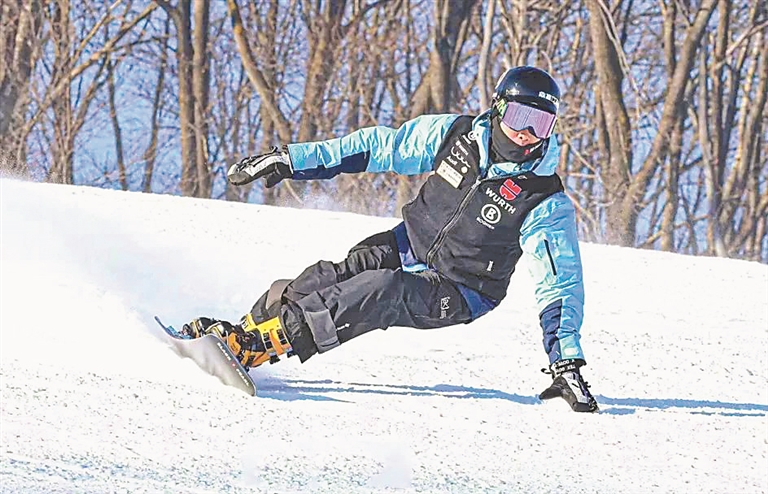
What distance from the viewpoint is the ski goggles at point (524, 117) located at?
4.11 m

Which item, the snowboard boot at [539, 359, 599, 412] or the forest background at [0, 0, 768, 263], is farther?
the forest background at [0, 0, 768, 263]

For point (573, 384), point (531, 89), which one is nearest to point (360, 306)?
point (573, 384)

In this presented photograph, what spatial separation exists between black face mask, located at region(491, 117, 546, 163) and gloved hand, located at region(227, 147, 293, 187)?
670 millimetres

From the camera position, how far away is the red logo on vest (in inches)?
162

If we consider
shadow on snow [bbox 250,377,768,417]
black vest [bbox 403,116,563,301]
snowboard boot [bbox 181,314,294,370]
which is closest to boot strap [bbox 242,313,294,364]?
snowboard boot [bbox 181,314,294,370]

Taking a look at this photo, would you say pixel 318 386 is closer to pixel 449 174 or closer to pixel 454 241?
pixel 454 241

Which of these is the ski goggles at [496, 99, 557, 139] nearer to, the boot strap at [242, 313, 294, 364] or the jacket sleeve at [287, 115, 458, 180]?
the jacket sleeve at [287, 115, 458, 180]

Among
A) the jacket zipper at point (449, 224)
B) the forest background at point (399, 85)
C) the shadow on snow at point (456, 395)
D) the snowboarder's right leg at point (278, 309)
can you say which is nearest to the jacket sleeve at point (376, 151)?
the jacket zipper at point (449, 224)

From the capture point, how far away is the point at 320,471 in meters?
3.18

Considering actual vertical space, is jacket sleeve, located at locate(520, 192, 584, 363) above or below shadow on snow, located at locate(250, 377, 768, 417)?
above

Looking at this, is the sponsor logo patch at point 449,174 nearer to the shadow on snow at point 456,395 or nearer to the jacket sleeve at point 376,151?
the jacket sleeve at point 376,151

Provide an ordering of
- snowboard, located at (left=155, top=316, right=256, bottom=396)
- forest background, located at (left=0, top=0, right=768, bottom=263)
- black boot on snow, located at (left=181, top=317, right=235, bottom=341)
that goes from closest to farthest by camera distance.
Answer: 1. snowboard, located at (left=155, top=316, right=256, bottom=396)
2. black boot on snow, located at (left=181, top=317, right=235, bottom=341)
3. forest background, located at (left=0, top=0, right=768, bottom=263)

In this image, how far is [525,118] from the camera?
4.11 meters

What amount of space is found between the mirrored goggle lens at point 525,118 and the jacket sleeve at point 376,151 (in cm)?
25
